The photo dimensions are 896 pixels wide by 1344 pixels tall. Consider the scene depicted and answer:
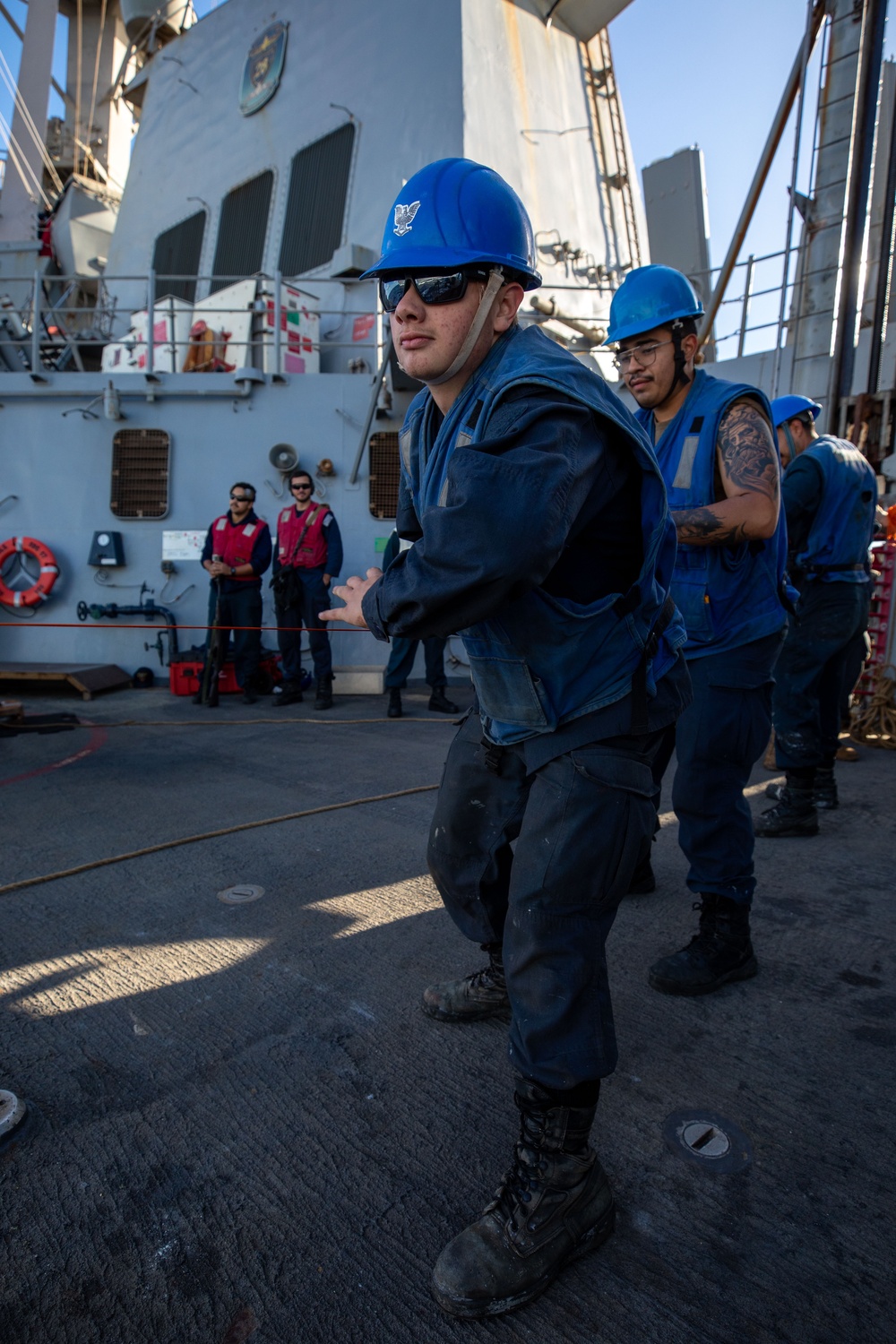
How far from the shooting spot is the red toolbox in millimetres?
8070

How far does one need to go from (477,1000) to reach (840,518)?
2995 millimetres

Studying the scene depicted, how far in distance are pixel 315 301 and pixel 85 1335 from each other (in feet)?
33.6

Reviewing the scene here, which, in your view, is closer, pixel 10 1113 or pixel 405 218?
pixel 405 218

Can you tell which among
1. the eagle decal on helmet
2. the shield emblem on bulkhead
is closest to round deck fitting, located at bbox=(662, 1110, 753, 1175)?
the eagle decal on helmet

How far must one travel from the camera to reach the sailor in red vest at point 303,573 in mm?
7482

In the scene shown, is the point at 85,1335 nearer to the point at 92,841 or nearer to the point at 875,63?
the point at 92,841

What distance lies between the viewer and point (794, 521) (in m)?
3.82

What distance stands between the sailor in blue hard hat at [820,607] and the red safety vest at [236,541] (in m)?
5.27

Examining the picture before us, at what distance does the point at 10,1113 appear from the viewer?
170 cm

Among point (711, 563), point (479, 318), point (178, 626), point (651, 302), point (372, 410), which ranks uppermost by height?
point (372, 410)

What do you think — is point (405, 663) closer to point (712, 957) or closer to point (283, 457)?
point (283, 457)

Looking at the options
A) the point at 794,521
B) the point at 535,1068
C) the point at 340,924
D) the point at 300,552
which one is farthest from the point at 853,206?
the point at 535,1068

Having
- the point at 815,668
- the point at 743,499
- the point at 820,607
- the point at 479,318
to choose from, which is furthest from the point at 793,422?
the point at 479,318

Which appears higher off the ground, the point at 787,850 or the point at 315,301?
the point at 315,301
